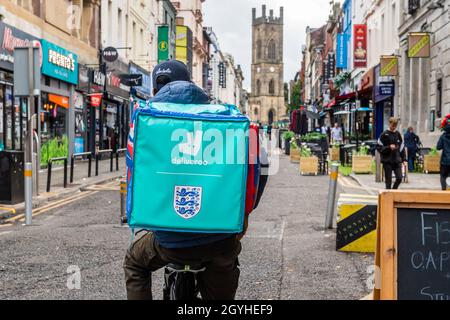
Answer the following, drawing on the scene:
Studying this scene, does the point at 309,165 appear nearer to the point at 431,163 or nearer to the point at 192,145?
the point at 431,163

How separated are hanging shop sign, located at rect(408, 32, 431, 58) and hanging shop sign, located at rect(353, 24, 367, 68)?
13924mm

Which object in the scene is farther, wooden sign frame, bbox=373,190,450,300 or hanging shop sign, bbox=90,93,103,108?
hanging shop sign, bbox=90,93,103,108

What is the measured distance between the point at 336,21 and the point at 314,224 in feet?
180

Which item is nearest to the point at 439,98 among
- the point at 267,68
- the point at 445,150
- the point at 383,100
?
the point at 445,150

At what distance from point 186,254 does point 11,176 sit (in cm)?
891

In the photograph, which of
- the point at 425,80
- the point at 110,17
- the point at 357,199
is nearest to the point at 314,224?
the point at 357,199

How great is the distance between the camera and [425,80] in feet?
82.2

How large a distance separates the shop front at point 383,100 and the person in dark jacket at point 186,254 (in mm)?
28168

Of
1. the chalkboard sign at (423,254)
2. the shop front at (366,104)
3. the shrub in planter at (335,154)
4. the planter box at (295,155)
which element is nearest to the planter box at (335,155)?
the shrub in planter at (335,154)

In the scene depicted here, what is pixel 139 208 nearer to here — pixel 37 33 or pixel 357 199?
pixel 357 199

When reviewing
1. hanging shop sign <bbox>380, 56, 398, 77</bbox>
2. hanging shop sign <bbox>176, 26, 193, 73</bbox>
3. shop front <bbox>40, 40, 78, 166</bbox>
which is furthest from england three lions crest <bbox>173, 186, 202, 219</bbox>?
hanging shop sign <bbox>176, 26, 193, 73</bbox>

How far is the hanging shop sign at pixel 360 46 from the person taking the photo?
37.3 m

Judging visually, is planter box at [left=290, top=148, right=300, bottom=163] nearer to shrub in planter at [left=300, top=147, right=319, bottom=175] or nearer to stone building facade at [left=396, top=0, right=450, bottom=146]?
stone building facade at [left=396, top=0, right=450, bottom=146]

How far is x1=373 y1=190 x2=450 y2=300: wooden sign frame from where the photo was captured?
11.1ft
